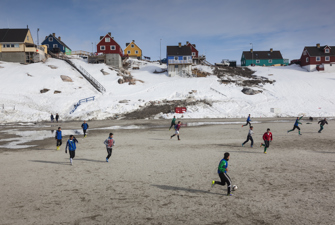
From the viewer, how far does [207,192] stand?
8742mm

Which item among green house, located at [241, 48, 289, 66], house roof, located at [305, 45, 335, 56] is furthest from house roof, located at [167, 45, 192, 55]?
house roof, located at [305, 45, 335, 56]

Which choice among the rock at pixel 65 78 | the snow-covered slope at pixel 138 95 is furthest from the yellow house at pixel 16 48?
the rock at pixel 65 78

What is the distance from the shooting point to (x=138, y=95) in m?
46.0

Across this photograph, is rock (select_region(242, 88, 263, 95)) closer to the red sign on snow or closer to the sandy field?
the red sign on snow

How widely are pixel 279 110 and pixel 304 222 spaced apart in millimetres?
37163

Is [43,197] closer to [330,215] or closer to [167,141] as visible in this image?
[330,215]

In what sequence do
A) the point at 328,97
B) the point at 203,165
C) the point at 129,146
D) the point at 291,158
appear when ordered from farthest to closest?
1. the point at 328,97
2. the point at 129,146
3. the point at 291,158
4. the point at 203,165

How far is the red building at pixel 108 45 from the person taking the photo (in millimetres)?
65762

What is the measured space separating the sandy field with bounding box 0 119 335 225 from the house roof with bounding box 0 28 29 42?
5362 cm

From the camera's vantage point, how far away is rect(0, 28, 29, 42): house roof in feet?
184

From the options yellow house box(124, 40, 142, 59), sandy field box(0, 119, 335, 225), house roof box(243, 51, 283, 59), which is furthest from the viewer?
yellow house box(124, 40, 142, 59)

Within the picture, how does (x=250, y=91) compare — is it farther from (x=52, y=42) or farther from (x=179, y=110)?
(x=52, y=42)

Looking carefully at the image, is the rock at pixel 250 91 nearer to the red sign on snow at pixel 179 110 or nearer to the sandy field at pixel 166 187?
the red sign on snow at pixel 179 110

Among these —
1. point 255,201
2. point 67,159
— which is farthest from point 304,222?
point 67,159
